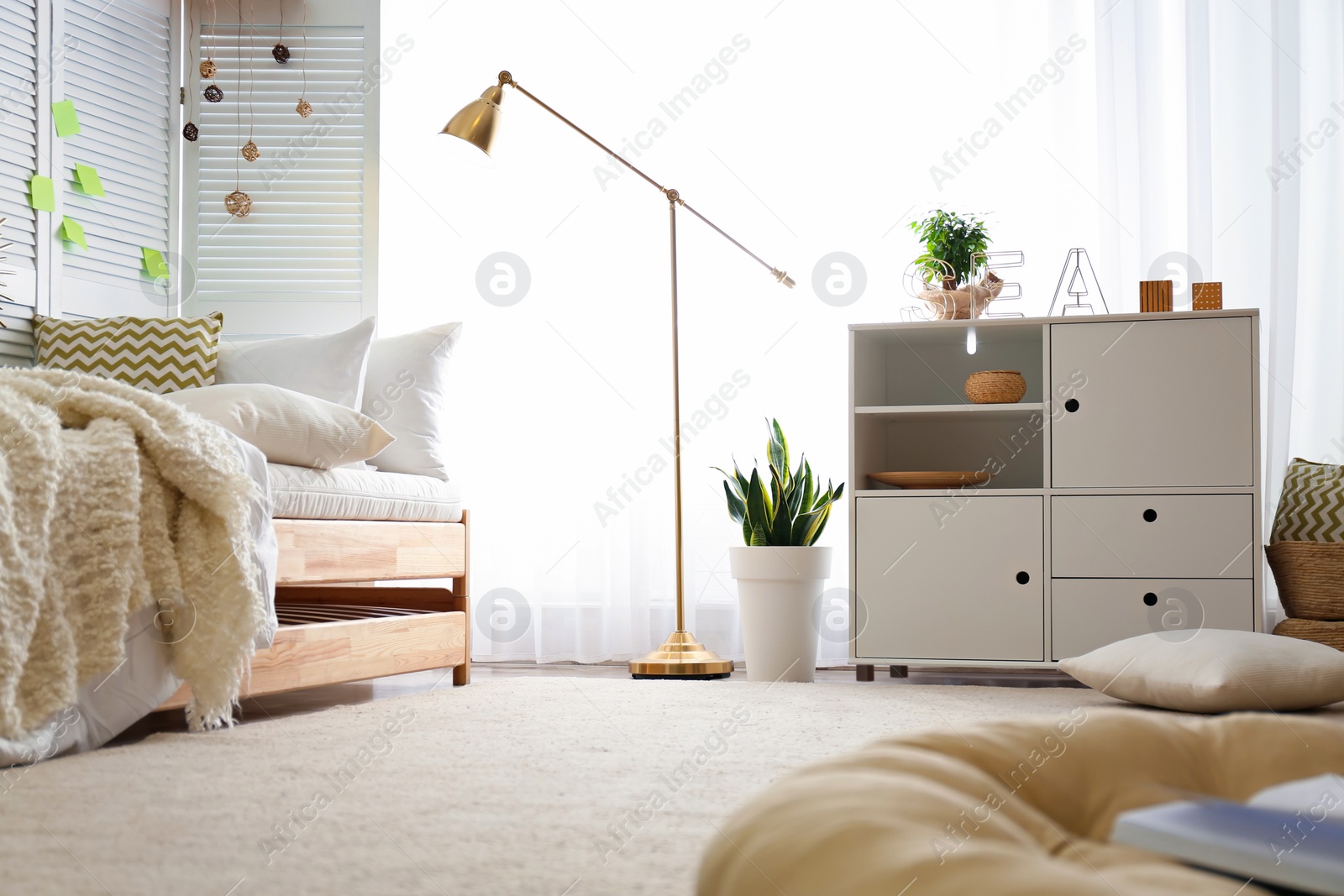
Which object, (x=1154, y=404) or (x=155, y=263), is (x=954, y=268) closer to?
(x=1154, y=404)

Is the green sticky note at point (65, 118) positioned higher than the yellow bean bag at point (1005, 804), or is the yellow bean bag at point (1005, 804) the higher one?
the green sticky note at point (65, 118)

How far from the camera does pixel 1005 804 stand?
0.61 meters

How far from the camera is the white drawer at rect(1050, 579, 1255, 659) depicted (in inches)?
89.9

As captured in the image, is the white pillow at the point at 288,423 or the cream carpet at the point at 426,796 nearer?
the cream carpet at the point at 426,796

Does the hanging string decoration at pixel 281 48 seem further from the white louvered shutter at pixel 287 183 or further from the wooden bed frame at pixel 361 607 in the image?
the wooden bed frame at pixel 361 607

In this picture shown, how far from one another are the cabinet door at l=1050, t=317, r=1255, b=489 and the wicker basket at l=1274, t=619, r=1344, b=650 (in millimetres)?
342

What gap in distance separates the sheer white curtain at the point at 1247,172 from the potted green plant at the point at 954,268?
43cm

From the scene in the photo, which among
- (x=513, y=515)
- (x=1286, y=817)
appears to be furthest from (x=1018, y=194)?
(x=1286, y=817)

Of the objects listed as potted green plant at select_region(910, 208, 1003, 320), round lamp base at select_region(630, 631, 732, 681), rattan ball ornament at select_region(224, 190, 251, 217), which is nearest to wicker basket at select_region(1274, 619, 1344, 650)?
potted green plant at select_region(910, 208, 1003, 320)

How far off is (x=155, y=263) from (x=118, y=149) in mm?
345

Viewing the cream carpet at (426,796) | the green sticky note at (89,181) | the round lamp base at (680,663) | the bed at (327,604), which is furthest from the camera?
the green sticky note at (89,181)

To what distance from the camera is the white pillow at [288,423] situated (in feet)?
6.16

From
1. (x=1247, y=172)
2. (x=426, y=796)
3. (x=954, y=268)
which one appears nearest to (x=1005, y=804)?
(x=426, y=796)

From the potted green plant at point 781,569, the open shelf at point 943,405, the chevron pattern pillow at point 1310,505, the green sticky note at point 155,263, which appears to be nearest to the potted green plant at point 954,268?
the open shelf at point 943,405
